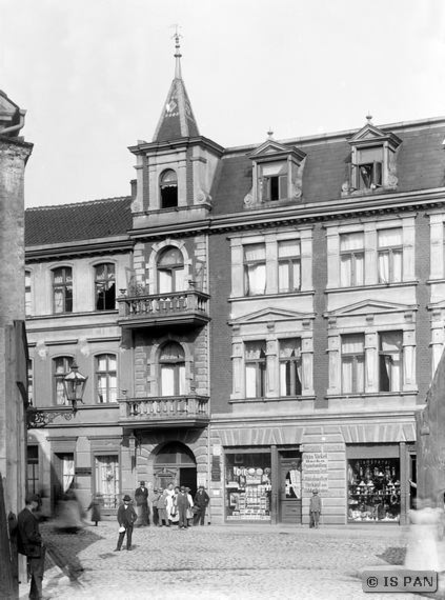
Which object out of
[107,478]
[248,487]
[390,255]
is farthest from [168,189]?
[248,487]

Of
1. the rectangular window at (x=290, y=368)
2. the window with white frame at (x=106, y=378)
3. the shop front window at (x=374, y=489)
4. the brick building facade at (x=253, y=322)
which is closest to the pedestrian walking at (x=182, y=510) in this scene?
the brick building facade at (x=253, y=322)

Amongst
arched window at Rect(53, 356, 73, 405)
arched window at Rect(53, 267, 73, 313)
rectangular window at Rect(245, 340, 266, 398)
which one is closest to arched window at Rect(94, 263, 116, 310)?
arched window at Rect(53, 267, 73, 313)

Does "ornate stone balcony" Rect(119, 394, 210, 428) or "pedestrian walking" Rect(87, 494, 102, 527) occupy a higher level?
"ornate stone balcony" Rect(119, 394, 210, 428)

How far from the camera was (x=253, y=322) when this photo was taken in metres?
41.6

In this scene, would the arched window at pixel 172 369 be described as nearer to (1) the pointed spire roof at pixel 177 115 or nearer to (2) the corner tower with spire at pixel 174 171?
(2) the corner tower with spire at pixel 174 171

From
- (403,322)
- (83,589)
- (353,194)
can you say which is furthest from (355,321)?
(83,589)

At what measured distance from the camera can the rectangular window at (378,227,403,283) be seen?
39.3 metres

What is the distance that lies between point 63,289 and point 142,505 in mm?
9516

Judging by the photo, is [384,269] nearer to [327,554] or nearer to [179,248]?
[179,248]

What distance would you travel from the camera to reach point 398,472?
128 ft

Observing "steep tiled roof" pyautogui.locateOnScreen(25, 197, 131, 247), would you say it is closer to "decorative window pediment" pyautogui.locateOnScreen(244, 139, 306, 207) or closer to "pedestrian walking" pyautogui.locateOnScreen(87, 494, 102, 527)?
"decorative window pediment" pyautogui.locateOnScreen(244, 139, 306, 207)

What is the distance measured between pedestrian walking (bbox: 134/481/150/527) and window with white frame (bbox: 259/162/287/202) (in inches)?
436

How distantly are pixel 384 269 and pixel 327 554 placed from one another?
14.1m

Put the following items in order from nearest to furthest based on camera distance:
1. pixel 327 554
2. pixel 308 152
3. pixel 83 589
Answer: pixel 83 589, pixel 327 554, pixel 308 152
